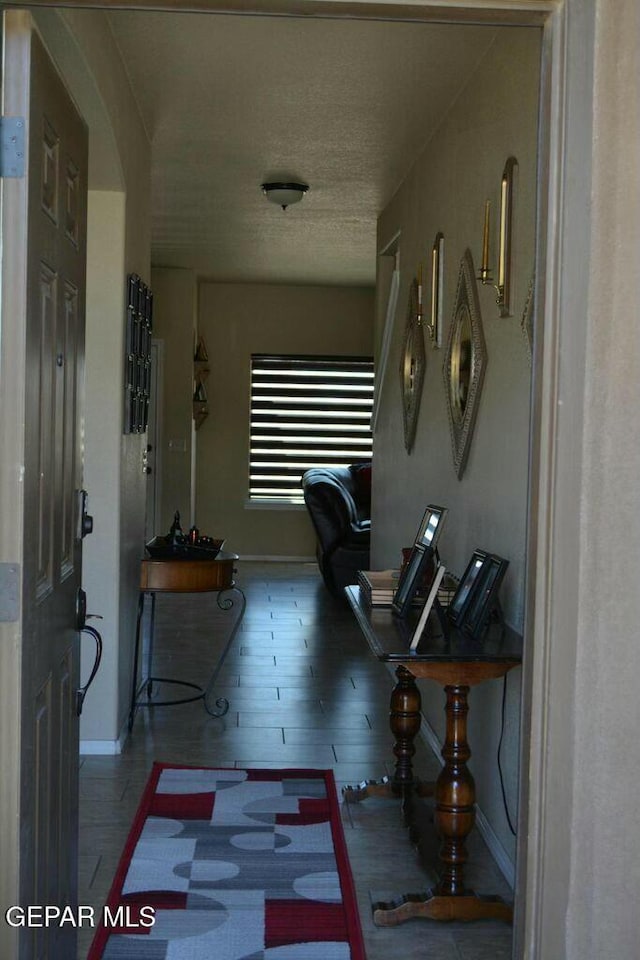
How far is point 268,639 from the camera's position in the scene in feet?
23.4

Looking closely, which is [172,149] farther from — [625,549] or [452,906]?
[625,549]

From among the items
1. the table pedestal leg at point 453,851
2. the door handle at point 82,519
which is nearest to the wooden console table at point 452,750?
the table pedestal leg at point 453,851

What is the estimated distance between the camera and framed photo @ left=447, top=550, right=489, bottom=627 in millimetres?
3336

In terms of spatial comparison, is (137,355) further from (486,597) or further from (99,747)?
(486,597)

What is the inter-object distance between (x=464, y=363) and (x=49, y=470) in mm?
2294

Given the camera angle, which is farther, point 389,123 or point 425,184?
point 425,184

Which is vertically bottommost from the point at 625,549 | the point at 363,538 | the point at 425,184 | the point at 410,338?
the point at 363,538

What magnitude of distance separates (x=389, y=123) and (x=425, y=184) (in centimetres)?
43

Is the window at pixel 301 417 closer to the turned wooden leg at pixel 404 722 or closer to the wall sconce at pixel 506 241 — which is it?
the turned wooden leg at pixel 404 722

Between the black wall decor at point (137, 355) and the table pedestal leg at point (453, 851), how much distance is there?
2137mm

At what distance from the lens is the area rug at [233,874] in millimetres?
2848

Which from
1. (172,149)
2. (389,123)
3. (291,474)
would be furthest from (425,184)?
(291,474)

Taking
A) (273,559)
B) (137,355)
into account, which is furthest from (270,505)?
(137,355)
